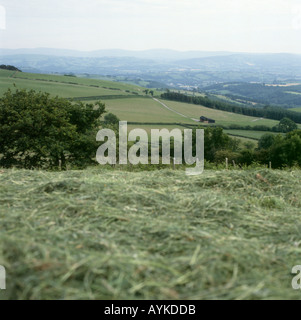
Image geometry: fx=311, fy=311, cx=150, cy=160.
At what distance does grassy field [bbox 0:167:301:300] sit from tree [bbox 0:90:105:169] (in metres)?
8.63

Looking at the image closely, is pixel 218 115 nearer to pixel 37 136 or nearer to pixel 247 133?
pixel 247 133

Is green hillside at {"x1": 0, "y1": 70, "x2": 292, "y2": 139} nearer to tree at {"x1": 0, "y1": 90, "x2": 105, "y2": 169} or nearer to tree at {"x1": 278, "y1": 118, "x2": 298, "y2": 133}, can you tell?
tree at {"x1": 278, "y1": 118, "x2": 298, "y2": 133}

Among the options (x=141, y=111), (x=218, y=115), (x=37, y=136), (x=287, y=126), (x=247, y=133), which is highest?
(x=141, y=111)

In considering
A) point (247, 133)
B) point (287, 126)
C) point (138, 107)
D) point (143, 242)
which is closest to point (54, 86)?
point (138, 107)

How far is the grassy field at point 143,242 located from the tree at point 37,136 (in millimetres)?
8629

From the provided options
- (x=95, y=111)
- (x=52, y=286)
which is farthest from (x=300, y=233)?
(x=95, y=111)

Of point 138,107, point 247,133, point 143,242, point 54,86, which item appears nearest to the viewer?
point 143,242

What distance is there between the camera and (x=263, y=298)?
229cm

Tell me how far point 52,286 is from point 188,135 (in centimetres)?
3063

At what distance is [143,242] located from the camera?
9.63 ft

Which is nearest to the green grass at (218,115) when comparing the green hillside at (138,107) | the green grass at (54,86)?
the green hillside at (138,107)

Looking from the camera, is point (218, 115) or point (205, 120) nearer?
point (205, 120)

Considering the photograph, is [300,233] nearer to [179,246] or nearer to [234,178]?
[179,246]

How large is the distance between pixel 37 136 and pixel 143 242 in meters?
11.6
